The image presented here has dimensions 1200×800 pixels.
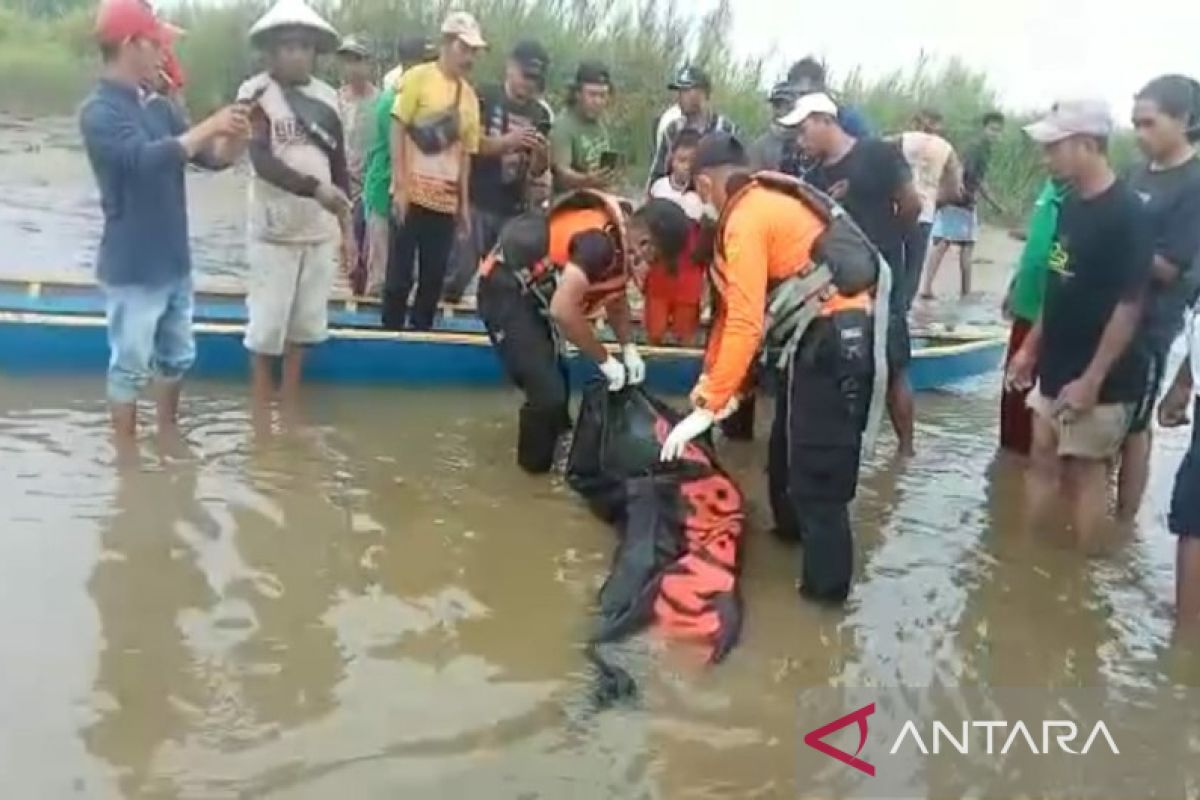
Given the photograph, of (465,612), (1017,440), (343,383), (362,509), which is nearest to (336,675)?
(465,612)

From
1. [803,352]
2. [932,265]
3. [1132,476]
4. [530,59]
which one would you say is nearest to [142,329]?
[803,352]

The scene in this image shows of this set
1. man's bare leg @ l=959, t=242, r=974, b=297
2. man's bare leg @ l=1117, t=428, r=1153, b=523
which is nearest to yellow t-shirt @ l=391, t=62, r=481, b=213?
man's bare leg @ l=1117, t=428, r=1153, b=523

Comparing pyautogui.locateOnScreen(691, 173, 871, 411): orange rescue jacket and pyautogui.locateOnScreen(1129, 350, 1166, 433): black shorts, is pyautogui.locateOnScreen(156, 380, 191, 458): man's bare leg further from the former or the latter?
pyautogui.locateOnScreen(1129, 350, 1166, 433): black shorts

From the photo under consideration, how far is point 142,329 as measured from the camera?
5918 mm

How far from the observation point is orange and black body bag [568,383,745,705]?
476 centimetres

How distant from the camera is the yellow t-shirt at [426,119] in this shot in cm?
761

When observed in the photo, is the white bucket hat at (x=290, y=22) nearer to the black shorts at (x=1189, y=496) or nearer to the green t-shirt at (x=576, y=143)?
the green t-shirt at (x=576, y=143)

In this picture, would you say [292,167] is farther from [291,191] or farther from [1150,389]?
[1150,389]

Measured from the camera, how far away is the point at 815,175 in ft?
22.6

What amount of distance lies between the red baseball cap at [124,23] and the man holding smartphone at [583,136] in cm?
313

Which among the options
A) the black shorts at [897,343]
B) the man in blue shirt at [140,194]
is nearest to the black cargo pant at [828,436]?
the black shorts at [897,343]

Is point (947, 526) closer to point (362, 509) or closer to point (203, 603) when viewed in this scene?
point (362, 509)

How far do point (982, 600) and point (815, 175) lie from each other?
2.33 metres

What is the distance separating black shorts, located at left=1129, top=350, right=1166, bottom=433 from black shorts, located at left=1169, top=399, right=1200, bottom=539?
0.65m
